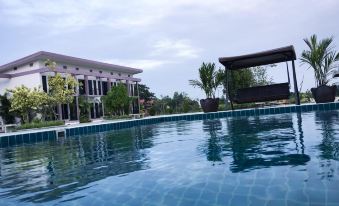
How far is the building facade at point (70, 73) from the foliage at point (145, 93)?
347 inches

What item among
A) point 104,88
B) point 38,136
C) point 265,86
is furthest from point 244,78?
point 104,88

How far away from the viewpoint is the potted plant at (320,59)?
1484cm

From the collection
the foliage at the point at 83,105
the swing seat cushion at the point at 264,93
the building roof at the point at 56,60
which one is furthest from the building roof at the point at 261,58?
the building roof at the point at 56,60

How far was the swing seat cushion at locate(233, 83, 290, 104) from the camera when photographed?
14.1 meters

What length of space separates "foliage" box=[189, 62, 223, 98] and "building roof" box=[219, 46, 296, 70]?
2.52 m

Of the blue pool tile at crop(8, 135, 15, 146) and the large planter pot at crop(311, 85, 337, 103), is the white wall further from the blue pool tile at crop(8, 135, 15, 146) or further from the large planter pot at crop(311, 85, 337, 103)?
the large planter pot at crop(311, 85, 337, 103)

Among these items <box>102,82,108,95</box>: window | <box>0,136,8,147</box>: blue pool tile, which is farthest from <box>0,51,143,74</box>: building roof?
<box>0,136,8,147</box>: blue pool tile

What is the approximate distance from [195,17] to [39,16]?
7641mm

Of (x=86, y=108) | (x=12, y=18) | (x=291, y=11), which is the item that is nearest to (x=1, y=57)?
(x=86, y=108)

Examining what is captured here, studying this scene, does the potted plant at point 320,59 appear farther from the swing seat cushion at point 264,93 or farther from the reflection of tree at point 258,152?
the reflection of tree at point 258,152

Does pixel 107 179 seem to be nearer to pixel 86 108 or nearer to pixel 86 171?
pixel 86 171

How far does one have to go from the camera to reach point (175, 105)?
33.3 m

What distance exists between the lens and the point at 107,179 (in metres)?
4.23

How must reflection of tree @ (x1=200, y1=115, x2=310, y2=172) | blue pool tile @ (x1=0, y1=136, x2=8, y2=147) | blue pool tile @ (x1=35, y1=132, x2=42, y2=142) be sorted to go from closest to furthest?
1. reflection of tree @ (x1=200, y1=115, x2=310, y2=172)
2. blue pool tile @ (x1=0, y1=136, x2=8, y2=147)
3. blue pool tile @ (x1=35, y1=132, x2=42, y2=142)
